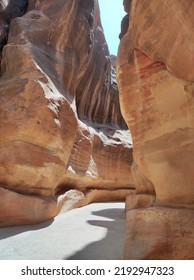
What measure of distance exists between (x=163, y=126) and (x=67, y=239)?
2433 mm

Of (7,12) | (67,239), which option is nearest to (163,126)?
(67,239)

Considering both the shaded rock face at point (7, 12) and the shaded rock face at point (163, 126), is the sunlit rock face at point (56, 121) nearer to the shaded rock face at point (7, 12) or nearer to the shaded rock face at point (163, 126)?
the shaded rock face at point (7, 12)

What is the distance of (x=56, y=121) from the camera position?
6.25m

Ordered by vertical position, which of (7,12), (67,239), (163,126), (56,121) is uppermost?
(7,12)

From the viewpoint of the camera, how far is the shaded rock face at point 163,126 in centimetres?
282

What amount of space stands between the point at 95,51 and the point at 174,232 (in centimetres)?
988

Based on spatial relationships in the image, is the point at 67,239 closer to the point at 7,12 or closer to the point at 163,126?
the point at 163,126

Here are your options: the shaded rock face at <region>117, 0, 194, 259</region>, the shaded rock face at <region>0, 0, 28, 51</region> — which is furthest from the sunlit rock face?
the shaded rock face at <region>117, 0, 194, 259</region>

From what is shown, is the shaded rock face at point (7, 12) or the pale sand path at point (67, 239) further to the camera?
the shaded rock face at point (7, 12)

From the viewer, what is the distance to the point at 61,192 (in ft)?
23.5

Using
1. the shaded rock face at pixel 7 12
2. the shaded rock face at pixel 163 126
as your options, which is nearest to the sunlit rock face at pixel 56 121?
the shaded rock face at pixel 7 12

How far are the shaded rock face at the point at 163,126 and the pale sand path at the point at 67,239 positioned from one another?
79cm

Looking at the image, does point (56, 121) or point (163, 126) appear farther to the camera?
point (56, 121)

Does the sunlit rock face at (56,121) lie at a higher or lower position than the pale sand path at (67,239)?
higher
